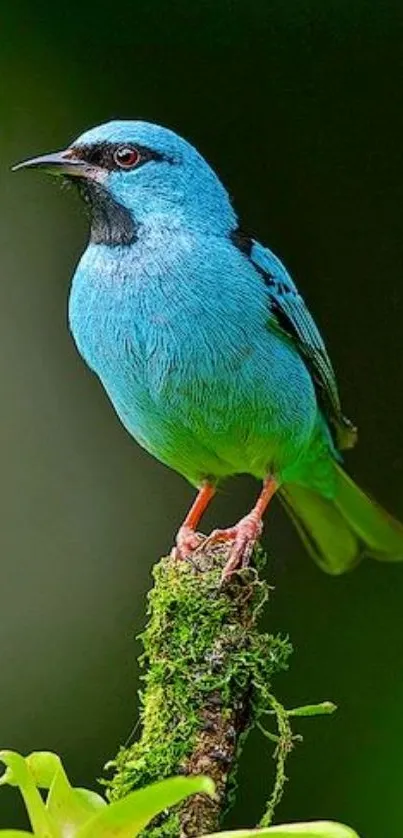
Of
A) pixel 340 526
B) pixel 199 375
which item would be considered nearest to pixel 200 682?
pixel 199 375

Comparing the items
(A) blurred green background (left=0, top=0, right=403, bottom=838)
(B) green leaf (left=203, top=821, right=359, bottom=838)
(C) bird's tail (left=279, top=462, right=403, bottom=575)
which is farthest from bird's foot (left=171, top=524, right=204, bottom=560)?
(A) blurred green background (left=0, top=0, right=403, bottom=838)

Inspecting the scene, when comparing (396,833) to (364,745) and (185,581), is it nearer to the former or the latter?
(364,745)

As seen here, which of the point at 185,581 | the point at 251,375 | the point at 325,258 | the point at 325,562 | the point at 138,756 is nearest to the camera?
the point at 138,756

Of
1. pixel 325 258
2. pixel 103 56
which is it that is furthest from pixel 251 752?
pixel 103 56

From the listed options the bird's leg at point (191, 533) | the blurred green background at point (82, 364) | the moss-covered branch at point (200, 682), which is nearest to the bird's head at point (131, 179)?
the bird's leg at point (191, 533)

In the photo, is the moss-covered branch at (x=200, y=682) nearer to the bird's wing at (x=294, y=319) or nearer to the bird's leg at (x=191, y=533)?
the bird's leg at (x=191, y=533)

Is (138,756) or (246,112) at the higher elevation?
(246,112)

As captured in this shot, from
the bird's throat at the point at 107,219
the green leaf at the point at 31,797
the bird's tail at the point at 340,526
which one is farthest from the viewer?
the bird's tail at the point at 340,526
